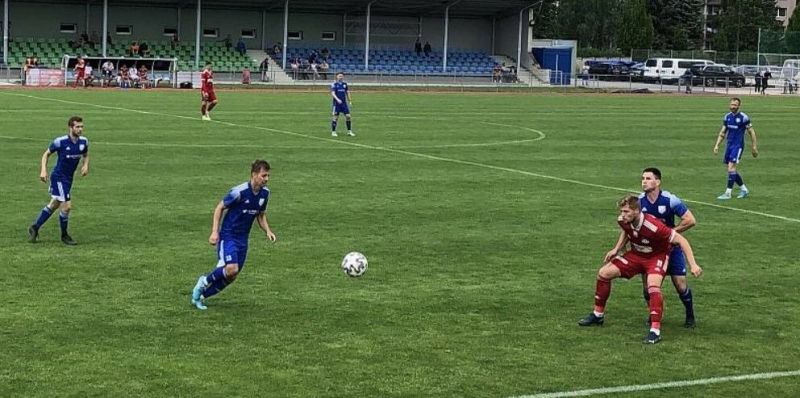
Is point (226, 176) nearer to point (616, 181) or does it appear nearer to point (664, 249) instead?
point (616, 181)

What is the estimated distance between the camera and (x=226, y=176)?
24172 mm

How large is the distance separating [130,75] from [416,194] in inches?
1733

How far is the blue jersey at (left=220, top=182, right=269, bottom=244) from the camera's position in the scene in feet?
39.5

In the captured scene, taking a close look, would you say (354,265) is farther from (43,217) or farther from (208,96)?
(208,96)

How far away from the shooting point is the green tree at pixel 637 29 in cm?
11738

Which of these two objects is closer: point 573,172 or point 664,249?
point 664,249

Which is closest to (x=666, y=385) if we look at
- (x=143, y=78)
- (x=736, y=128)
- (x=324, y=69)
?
(x=736, y=128)

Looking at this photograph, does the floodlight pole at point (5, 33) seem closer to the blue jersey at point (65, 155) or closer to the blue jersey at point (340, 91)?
the blue jersey at point (340, 91)

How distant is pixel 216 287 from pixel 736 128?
15.0 metres

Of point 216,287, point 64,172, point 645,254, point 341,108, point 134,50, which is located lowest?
point 216,287

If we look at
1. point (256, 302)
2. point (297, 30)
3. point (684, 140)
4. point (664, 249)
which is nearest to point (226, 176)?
point (256, 302)

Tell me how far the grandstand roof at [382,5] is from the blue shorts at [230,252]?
67.5 metres

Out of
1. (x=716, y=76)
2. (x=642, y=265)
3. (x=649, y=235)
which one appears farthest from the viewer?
(x=716, y=76)

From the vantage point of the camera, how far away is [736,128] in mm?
24047
